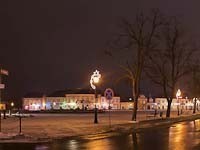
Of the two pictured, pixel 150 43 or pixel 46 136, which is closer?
pixel 46 136

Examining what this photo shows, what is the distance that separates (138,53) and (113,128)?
719 inches

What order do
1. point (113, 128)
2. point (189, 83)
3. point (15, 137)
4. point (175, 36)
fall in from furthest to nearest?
point (189, 83) → point (175, 36) → point (113, 128) → point (15, 137)

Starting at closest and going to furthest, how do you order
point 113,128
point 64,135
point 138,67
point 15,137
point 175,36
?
point 15,137, point 64,135, point 113,128, point 138,67, point 175,36

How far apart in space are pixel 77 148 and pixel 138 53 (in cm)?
3470

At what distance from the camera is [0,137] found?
30188mm

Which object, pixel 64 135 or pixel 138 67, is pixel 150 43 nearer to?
pixel 138 67

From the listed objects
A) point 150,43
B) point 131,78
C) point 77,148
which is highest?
point 150,43

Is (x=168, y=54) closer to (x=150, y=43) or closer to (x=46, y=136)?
(x=150, y=43)

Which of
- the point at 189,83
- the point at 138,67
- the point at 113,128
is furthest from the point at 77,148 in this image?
the point at 189,83

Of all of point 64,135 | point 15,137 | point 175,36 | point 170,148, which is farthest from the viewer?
point 175,36

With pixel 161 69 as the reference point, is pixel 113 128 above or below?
below

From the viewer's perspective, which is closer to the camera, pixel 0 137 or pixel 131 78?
pixel 0 137

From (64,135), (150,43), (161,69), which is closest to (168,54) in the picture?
(161,69)

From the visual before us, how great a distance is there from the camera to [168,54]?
241 ft
